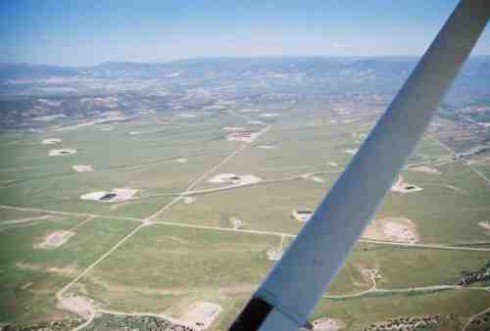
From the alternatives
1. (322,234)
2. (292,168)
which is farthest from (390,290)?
(292,168)

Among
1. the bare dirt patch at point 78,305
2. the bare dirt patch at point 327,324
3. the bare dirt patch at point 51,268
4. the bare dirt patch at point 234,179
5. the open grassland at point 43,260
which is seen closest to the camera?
the bare dirt patch at point 327,324

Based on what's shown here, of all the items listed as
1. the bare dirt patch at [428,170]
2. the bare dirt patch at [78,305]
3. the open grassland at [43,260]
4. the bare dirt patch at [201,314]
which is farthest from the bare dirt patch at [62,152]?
the bare dirt patch at [201,314]

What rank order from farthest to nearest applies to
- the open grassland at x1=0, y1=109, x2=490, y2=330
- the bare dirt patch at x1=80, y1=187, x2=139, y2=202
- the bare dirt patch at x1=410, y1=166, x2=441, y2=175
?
the bare dirt patch at x1=410, y1=166, x2=441, y2=175 → the bare dirt patch at x1=80, y1=187, x2=139, y2=202 → the open grassland at x1=0, y1=109, x2=490, y2=330

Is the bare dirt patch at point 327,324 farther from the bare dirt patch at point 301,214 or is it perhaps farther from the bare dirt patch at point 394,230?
the bare dirt patch at point 301,214

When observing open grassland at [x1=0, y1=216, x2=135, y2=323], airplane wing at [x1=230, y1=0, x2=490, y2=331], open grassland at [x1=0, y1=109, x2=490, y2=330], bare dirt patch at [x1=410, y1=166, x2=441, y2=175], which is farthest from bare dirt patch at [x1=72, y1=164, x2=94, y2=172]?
airplane wing at [x1=230, y1=0, x2=490, y2=331]

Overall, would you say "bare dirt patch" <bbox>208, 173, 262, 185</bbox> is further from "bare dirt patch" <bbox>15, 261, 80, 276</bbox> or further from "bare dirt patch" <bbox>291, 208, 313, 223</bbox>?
"bare dirt patch" <bbox>15, 261, 80, 276</bbox>

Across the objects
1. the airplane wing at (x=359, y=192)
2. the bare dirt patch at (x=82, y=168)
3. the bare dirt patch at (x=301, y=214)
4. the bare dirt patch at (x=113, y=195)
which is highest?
the airplane wing at (x=359, y=192)
